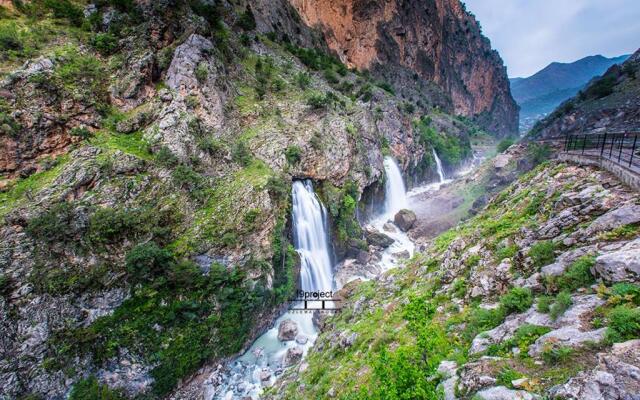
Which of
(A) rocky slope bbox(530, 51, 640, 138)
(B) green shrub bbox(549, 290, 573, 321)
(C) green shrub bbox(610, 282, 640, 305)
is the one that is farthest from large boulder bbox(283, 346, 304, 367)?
(A) rocky slope bbox(530, 51, 640, 138)

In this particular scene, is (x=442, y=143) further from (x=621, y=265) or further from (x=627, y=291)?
Result: (x=627, y=291)

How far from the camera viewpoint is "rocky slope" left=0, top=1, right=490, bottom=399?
35.3ft

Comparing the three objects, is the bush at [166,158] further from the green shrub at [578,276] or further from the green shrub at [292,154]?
the green shrub at [578,276]

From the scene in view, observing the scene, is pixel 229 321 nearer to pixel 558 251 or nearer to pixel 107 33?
pixel 558 251

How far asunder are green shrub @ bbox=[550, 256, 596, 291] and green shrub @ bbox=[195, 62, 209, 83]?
2217 centimetres

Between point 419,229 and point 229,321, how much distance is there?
19.8 meters

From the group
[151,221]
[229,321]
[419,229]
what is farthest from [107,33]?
[419,229]

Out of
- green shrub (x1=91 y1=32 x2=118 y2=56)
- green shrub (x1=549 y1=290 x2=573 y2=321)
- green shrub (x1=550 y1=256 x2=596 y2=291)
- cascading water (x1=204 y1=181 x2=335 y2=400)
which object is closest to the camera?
green shrub (x1=549 y1=290 x2=573 y2=321)

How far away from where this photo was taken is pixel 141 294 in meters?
12.0

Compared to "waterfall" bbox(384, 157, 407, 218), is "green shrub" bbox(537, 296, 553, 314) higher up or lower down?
higher up

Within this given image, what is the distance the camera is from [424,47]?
7038 centimetres

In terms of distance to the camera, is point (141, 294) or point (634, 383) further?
point (141, 294)

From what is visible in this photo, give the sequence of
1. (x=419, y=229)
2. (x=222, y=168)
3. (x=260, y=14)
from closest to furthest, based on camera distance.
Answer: (x=222, y=168) < (x=419, y=229) < (x=260, y=14)

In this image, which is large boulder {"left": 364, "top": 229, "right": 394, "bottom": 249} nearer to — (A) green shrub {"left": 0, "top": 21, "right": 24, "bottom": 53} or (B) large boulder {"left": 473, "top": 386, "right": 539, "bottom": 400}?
(B) large boulder {"left": 473, "top": 386, "right": 539, "bottom": 400}
